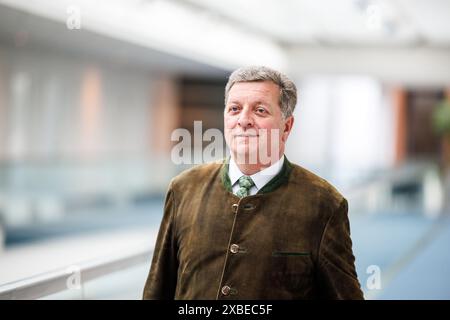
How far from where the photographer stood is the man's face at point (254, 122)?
1860 mm

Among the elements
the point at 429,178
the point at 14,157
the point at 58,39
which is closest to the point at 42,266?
the point at 58,39

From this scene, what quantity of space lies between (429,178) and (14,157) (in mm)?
11187

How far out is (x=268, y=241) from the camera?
1827 mm

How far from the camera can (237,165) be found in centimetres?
193

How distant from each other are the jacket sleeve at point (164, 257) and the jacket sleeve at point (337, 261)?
1.59 feet

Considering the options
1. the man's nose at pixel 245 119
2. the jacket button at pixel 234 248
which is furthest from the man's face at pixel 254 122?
the jacket button at pixel 234 248

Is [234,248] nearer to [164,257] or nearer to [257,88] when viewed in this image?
[164,257]

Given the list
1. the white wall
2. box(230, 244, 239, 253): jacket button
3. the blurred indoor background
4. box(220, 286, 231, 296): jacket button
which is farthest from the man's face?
the white wall

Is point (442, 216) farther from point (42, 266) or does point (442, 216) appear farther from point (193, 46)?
point (42, 266)

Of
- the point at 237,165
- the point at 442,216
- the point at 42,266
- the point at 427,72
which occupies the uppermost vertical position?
the point at 427,72

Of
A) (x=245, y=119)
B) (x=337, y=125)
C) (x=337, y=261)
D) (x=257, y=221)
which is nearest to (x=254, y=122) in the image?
(x=245, y=119)

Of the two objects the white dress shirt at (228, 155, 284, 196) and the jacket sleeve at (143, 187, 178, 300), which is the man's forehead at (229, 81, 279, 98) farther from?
the jacket sleeve at (143, 187, 178, 300)

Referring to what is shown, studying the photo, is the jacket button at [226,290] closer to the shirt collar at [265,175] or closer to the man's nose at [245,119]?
the shirt collar at [265,175]

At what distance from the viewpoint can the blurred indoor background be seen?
4.37 meters
